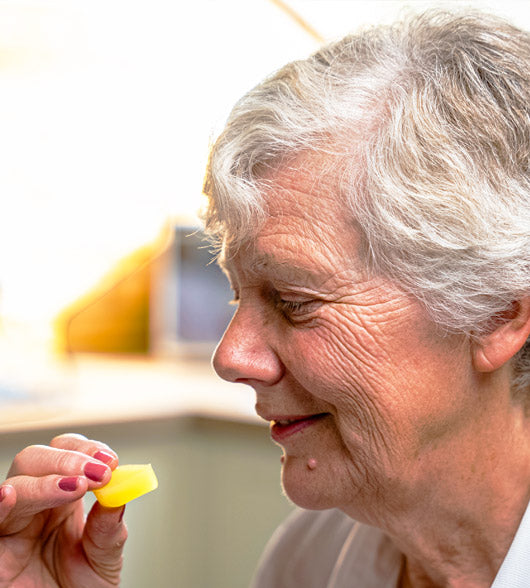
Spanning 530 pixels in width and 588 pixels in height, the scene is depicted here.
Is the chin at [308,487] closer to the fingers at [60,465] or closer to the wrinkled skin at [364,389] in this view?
the wrinkled skin at [364,389]

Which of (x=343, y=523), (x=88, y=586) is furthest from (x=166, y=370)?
(x=88, y=586)

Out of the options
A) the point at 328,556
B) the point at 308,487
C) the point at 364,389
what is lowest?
the point at 328,556

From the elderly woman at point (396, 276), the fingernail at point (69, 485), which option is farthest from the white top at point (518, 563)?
the fingernail at point (69, 485)

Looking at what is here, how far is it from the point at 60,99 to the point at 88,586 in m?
1.93

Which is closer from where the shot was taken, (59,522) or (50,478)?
(50,478)

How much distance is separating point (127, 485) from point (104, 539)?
17 cm

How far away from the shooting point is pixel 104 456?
42.0 inches

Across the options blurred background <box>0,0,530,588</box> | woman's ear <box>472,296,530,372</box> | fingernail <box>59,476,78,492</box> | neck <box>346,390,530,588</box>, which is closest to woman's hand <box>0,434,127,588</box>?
fingernail <box>59,476,78,492</box>

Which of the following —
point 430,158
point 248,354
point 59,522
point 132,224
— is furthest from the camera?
point 132,224

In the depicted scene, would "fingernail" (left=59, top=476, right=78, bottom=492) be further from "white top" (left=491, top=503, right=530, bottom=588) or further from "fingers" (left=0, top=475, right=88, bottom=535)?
"white top" (left=491, top=503, right=530, bottom=588)

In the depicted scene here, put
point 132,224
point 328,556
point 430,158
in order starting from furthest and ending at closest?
point 132,224 < point 328,556 < point 430,158

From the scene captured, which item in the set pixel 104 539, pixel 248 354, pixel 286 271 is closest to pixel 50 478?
pixel 104 539

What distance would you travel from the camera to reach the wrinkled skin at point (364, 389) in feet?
3.36

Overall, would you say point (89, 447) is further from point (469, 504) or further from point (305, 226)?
point (469, 504)
